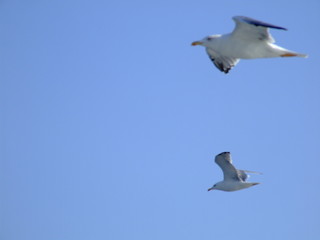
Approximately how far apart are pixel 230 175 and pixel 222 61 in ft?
11.9

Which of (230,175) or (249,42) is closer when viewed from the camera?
(249,42)

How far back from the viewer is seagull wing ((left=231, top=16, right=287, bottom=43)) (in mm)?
12836

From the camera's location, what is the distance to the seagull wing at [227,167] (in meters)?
17.4

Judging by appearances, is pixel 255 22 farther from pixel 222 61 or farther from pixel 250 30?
pixel 222 61

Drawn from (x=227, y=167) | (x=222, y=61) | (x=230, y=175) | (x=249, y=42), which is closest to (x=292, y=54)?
(x=249, y=42)

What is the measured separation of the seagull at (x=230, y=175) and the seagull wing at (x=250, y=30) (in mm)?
4712

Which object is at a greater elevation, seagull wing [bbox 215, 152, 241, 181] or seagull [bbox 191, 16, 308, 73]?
seagull [bbox 191, 16, 308, 73]

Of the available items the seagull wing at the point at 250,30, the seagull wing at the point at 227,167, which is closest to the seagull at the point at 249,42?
the seagull wing at the point at 250,30

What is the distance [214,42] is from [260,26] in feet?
4.65

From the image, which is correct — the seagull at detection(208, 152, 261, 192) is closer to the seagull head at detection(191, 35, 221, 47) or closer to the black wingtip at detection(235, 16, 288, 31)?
the seagull head at detection(191, 35, 221, 47)

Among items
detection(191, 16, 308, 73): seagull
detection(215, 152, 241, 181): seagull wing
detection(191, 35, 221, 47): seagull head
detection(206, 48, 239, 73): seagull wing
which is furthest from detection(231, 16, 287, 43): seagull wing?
detection(215, 152, 241, 181): seagull wing

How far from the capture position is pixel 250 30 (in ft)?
43.3

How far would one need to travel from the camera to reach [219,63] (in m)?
15.8

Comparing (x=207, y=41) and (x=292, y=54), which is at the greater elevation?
(x=207, y=41)
